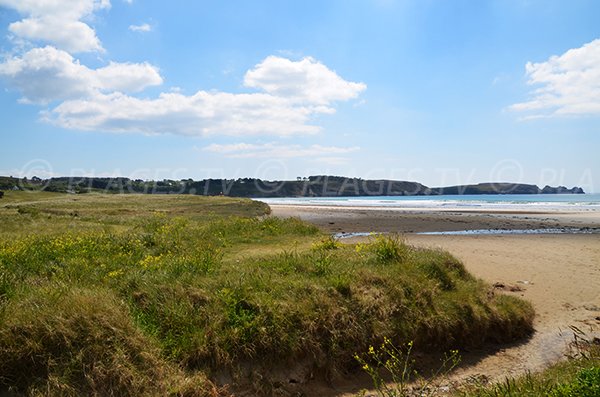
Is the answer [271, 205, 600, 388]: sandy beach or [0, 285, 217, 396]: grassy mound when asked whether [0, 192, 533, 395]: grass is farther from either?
[271, 205, 600, 388]: sandy beach

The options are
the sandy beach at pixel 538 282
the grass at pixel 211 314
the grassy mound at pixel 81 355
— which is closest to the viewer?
the grassy mound at pixel 81 355

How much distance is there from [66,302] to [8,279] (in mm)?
2483

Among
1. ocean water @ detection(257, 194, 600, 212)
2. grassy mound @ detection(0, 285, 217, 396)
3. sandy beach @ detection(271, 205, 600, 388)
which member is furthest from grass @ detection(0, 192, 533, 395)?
ocean water @ detection(257, 194, 600, 212)

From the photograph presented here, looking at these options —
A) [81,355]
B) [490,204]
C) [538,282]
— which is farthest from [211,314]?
[490,204]

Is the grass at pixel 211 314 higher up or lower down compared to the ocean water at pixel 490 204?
lower down

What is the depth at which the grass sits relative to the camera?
5457 mm

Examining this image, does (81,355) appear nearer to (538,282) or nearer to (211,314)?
(211,314)

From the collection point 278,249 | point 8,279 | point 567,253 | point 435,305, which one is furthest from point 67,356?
point 567,253

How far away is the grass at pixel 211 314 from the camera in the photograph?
5457 millimetres

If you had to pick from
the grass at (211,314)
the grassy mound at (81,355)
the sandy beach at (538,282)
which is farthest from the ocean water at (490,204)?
the grassy mound at (81,355)

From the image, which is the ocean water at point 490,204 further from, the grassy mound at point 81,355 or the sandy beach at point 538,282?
the grassy mound at point 81,355

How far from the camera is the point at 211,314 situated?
6789 millimetres

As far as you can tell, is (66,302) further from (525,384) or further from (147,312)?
(525,384)

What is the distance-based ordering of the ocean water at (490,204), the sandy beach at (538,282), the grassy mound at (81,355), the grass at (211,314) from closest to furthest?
the grassy mound at (81,355), the grass at (211,314), the sandy beach at (538,282), the ocean water at (490,204)
